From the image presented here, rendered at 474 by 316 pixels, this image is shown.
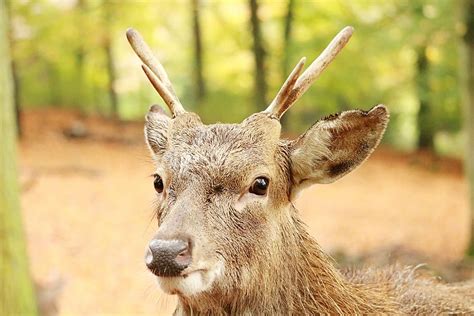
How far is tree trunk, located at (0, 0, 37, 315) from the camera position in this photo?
5.53m

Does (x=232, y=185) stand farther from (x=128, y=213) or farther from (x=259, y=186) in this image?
(x=128, y=213)

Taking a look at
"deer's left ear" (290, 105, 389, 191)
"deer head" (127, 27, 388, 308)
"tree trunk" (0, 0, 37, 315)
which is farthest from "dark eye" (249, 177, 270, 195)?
"tree trunk" (0, 0, 37, 315)

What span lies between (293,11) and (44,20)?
778cm

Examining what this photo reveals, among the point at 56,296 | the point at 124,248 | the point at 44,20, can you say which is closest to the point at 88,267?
the point at 124,248

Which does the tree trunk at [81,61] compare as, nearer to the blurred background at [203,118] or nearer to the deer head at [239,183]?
the blurred background at [203,118]

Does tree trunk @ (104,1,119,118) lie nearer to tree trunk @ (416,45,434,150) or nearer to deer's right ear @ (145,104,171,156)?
tree trunk @ (416,45,434,150)

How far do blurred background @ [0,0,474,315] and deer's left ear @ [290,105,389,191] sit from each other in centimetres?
95

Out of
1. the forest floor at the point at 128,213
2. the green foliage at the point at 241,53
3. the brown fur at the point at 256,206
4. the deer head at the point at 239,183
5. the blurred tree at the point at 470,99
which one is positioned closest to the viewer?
the deer head at the point at 239,183

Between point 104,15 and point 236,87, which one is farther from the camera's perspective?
point 236,87

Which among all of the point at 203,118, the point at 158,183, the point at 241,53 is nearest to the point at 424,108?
the point at 241,53

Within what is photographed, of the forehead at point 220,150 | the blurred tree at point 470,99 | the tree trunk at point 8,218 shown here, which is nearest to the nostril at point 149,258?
the forehead at point 220,150

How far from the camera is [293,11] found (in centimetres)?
2102

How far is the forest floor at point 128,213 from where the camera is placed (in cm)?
955

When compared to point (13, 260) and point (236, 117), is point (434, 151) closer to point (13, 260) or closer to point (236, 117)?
point (236, 117)
